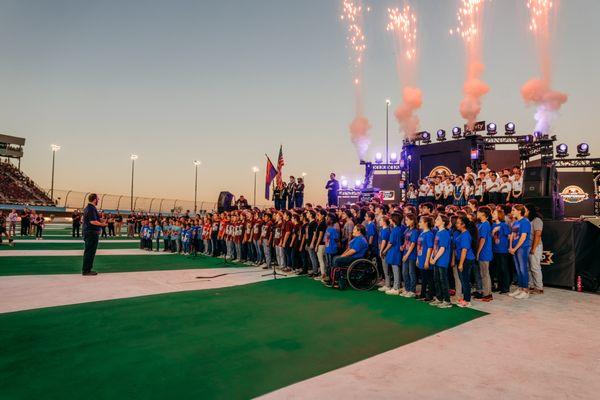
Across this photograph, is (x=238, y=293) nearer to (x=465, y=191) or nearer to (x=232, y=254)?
(x=232, y=254)

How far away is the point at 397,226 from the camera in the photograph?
345 inches

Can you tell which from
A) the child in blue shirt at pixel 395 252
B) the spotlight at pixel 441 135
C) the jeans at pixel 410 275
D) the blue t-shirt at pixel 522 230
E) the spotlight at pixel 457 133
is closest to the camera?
the jeans at pixel 410 275

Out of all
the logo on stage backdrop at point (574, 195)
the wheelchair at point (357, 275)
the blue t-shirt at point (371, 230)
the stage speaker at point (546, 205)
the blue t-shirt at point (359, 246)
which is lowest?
the wheelchair at point (357, 275)

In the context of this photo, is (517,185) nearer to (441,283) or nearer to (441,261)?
(441,261)

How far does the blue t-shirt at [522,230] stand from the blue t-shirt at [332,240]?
4391mm

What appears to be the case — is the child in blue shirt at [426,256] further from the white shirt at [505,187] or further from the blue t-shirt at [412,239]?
the white shirt at [505,187]

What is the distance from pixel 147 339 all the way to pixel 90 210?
6.47m

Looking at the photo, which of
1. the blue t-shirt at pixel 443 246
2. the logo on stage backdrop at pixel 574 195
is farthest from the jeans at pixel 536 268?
the logo on stage backdrop at pixel 574 195

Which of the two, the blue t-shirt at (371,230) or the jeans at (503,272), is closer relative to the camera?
the jeans at (503,272)

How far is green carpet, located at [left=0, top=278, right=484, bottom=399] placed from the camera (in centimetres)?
361

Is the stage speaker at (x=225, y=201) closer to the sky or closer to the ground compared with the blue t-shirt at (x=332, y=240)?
closer to the sky

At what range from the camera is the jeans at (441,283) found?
24.0 ft

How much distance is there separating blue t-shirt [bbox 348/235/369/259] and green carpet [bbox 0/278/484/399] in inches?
53.8

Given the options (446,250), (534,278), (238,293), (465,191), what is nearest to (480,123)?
(465,191)
